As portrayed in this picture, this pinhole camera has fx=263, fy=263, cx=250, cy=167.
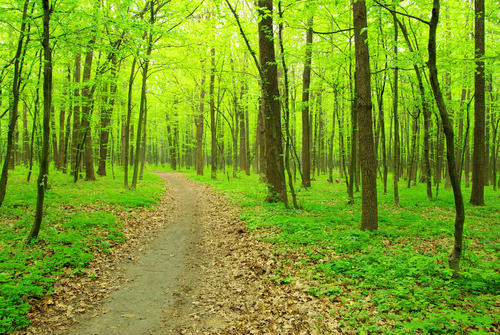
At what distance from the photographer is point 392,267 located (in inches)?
215

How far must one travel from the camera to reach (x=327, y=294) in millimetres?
4879

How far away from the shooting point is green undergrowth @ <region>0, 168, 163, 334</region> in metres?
4.80

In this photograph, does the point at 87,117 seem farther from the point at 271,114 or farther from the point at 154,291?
the point at 154,291

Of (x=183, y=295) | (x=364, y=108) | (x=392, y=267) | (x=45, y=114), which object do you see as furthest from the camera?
(x=364, y=108)

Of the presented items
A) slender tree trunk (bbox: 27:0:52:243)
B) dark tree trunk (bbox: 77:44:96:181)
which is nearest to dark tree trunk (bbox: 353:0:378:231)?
slender tree trunk (bbox: 27:0:52:243)

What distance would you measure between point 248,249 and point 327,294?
305cm

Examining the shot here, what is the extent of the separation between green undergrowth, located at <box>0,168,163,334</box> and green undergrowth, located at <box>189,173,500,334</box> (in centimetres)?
463

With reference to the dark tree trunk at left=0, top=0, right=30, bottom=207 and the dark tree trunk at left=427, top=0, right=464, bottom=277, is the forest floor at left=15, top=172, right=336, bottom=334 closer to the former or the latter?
the dark tree trunk at left=427, top=0, right=464, bottom=277

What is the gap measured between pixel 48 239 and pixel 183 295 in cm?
425

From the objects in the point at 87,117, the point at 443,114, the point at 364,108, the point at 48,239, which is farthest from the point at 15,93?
the point at 443,114

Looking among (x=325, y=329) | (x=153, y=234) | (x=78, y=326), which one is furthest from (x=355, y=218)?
(x=78, y=326)

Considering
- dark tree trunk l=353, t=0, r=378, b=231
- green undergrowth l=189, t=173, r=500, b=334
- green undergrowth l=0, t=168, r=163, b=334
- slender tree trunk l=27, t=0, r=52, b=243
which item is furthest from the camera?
dark tree trunk l=353, t=0, r=378, b=231

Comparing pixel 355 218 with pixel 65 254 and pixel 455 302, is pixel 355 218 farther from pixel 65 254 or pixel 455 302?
pixel 65 254

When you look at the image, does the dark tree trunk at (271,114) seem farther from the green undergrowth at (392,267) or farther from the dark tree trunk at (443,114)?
the dark tree trunk at (443,114)
